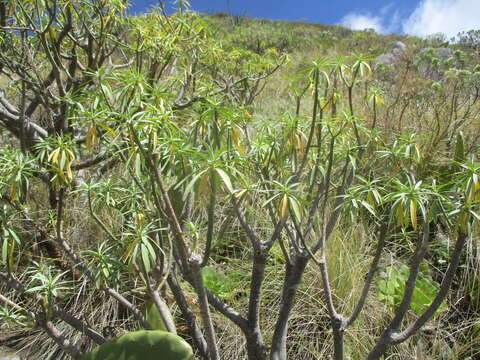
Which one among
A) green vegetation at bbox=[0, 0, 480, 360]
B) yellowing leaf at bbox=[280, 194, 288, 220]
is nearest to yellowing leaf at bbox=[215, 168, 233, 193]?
green vegetation at bbox=[0, 0, 480, 360]

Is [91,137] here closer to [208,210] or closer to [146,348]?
[208,210]

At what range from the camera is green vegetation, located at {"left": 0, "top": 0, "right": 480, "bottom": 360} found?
116cm

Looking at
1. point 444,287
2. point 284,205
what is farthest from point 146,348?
point 444,287

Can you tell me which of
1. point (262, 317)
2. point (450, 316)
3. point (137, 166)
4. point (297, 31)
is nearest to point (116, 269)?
point (137, 166)

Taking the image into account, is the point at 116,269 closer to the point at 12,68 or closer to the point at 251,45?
the point at 12,68

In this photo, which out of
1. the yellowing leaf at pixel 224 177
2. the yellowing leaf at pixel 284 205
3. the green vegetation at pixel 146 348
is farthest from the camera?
the green vegetation at pixel 146 348

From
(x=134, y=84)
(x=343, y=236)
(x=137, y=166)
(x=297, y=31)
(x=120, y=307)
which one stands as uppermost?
(x=297, y=31)

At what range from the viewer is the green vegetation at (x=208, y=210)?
1.16m

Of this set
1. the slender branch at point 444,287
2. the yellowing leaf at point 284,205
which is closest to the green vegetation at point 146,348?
the yellowing leaf at point 284,205

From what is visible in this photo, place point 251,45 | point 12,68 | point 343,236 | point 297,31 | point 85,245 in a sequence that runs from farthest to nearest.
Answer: point 297,31
point 251,45
point 343,236
point 85,245
point 12,68

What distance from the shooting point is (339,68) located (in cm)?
121

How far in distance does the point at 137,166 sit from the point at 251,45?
9.70 metres

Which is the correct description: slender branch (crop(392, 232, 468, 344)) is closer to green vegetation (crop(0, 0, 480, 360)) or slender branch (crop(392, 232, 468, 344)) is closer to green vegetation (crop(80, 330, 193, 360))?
green vegetation (crop(0, 0, 480, 360))

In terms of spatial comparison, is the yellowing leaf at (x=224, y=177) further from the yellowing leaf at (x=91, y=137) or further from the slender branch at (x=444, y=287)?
the slender branch at (x=444, y=287)
